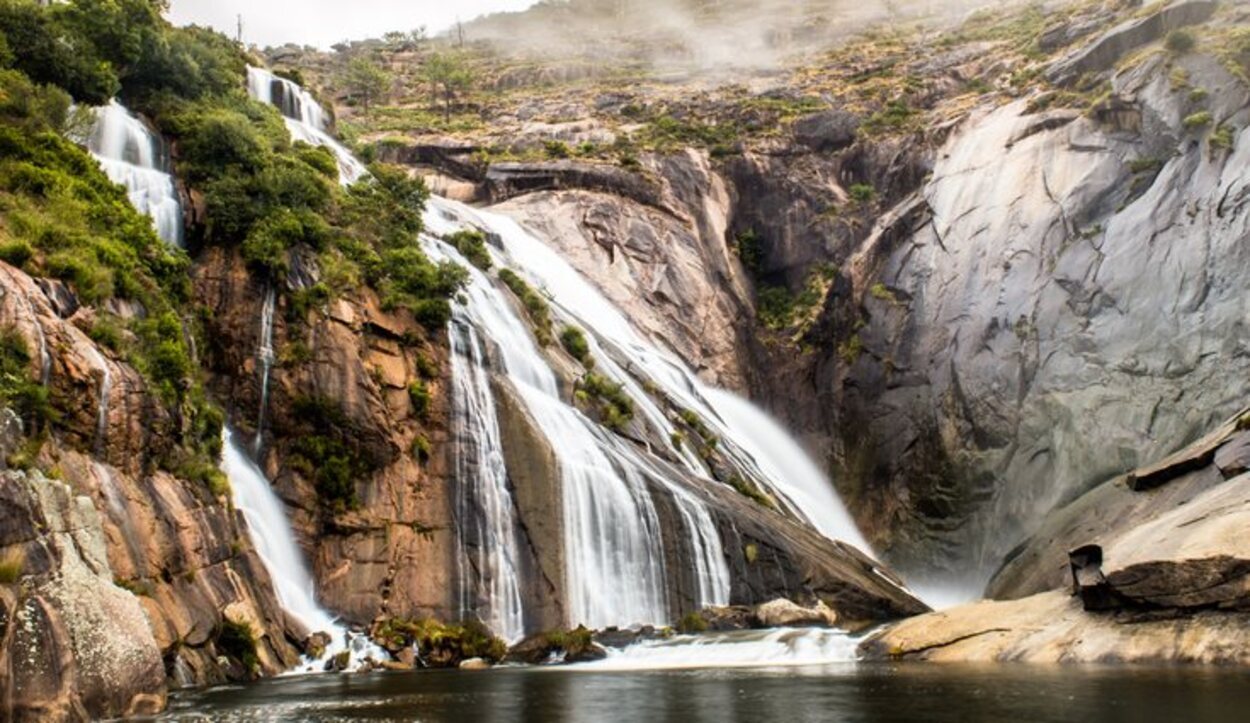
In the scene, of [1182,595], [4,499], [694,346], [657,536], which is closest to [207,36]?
[694,346]

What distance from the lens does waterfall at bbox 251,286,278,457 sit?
2943 centimetres

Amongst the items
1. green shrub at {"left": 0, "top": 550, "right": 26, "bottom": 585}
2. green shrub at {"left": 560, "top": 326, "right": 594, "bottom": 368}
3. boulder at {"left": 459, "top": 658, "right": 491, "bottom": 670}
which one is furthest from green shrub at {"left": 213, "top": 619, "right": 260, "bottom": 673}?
green shrub at {"left": 560, "top": 326, "right": 594, "bottom": 368}

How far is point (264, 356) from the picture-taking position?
1196 inches

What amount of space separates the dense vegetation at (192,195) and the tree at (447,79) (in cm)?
4499

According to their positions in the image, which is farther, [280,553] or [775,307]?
[775,307]

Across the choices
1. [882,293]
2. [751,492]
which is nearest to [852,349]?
[882,293]

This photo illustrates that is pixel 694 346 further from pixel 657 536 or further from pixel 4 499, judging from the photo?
pixel 4 499

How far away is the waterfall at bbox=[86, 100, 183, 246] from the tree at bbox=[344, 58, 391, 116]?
57.7m

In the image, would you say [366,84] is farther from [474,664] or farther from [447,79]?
[474,664]

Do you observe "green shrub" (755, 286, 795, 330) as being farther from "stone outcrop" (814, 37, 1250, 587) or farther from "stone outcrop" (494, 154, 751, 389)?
"stone outcrop" (814, 37, 1250, 587)

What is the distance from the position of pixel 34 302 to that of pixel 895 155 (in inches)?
2086

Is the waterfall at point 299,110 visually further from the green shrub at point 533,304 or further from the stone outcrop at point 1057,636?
the stone outcrop at point 1057,636

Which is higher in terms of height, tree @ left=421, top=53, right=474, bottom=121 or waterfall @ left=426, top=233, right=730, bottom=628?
tree @ left=421, top=53, right=474, bottom=121

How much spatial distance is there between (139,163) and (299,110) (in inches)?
779
